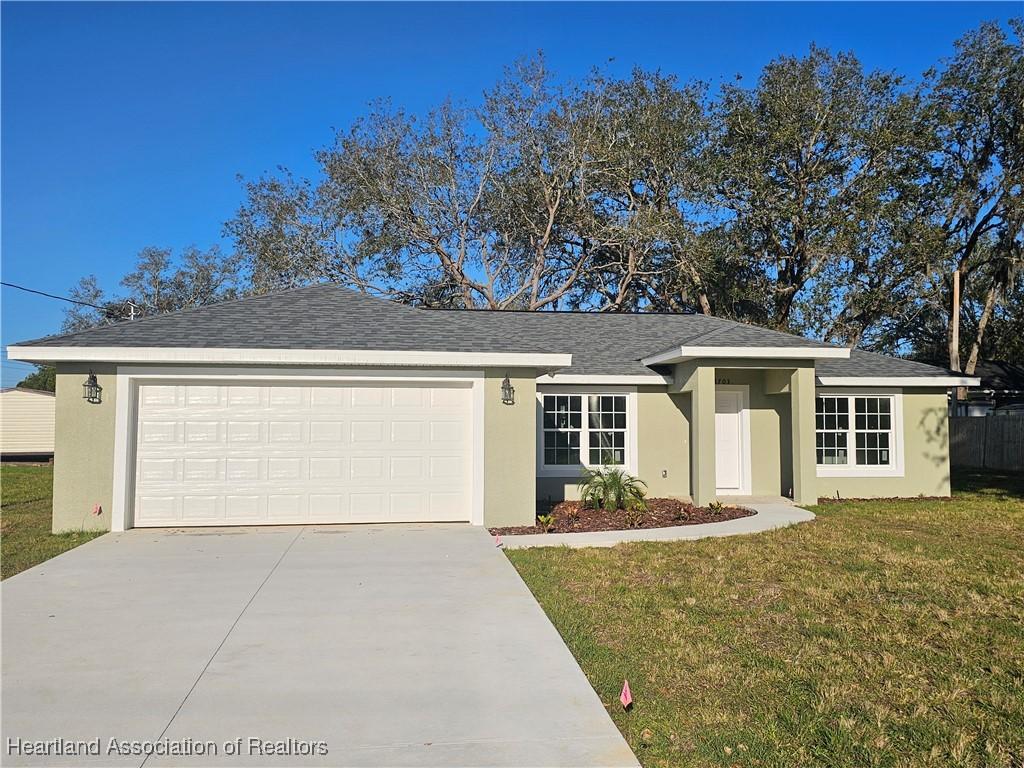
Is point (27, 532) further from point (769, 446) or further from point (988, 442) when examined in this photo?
point (988, 442)

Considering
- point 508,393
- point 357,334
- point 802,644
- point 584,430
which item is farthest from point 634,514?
point 802,644

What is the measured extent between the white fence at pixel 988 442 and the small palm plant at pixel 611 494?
15.8 meters

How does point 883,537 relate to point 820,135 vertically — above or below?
below

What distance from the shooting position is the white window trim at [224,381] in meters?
9.95

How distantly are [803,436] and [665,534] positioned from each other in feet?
14.5

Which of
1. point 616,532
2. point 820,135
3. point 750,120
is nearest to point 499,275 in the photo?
point 750,120

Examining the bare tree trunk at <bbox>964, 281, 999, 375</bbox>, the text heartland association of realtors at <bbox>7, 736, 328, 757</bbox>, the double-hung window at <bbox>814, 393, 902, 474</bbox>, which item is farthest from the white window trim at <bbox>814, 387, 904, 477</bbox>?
the bare tree trunk at <bbox>964, 281, 999, 375</bbox>

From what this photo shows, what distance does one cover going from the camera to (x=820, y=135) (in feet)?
81.7

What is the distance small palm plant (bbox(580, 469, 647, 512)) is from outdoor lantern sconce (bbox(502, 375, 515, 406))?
2878mm

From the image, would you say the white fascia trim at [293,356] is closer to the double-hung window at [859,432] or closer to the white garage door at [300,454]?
the white garage door at [300,454]

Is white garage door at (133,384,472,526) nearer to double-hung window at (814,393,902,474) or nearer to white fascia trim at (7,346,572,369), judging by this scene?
white fascia trim at (7,346,572,369)

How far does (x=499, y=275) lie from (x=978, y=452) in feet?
61.8

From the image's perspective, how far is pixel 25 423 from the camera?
27.5 metres

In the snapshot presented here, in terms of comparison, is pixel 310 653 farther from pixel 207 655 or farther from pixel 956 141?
pixel 956 141
